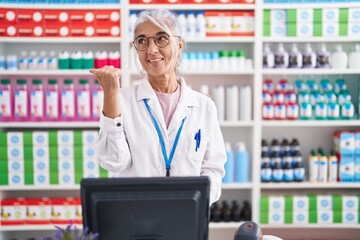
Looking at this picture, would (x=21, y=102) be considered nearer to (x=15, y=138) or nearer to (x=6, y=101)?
(x=6, y=101)

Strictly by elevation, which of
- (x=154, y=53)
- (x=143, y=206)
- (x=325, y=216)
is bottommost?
(x=325, y=216)

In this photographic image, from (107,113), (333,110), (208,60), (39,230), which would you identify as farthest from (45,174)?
(107,113)

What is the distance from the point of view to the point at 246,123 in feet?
14.5

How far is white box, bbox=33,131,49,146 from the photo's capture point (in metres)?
4.32

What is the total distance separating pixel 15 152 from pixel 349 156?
2716 mm

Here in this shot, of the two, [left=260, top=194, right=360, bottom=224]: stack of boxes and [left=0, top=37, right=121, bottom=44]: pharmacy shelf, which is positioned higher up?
[left=0, top=37, right=121, bottom=44]: pharmacy shelf

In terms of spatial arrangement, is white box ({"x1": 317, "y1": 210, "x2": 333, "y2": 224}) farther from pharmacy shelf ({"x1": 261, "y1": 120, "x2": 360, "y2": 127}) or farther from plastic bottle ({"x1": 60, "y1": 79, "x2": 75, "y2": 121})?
plastic bottle ({"x1": 60, "y1": 79, "x2": 75, "y2": 121})

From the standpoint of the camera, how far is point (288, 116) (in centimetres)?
446

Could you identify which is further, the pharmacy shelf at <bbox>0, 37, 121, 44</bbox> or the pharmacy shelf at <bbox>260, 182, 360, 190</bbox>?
the pharmacy shelf at <bbox>260, 182, 360, 190</bbox>

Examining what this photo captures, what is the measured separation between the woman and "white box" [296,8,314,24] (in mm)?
2322

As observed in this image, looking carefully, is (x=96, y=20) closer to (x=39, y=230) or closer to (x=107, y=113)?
(x=39, y=230)

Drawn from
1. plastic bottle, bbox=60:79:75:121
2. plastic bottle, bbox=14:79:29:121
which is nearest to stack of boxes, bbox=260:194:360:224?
plastic bottle, bbox=60:79:75:121

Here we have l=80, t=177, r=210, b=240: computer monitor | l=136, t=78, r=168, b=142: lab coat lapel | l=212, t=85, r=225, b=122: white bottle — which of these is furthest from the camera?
l=212, t=85, r=225, b=122: white bottle

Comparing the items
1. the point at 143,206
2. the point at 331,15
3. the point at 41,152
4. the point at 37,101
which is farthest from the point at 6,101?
the point at 143,206
